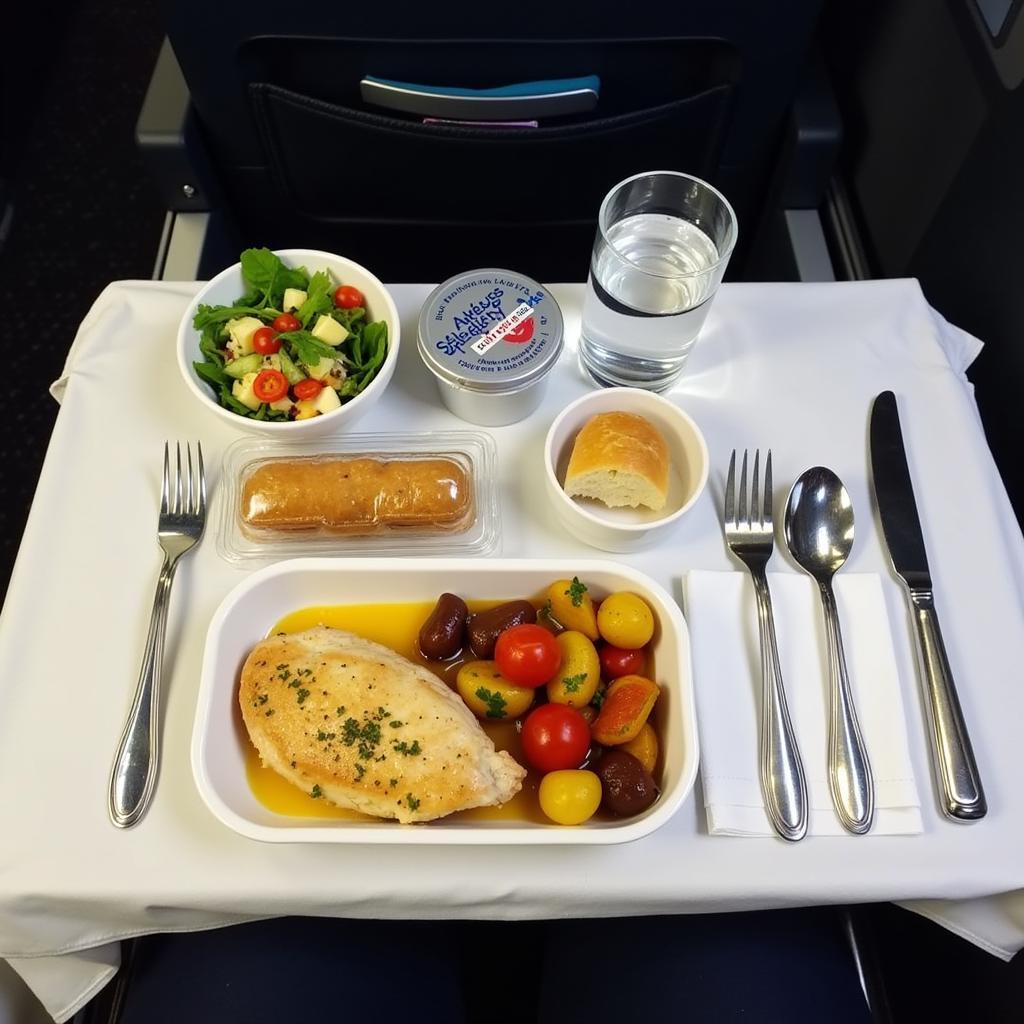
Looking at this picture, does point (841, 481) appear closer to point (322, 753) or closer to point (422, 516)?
point (422, 516)

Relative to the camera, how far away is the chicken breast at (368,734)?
73 cm

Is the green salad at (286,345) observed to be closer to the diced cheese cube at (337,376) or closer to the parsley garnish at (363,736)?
the diced cheese cube at (337,376)

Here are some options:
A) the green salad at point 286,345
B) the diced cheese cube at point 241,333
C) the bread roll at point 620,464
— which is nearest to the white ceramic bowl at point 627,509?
the bread roll at point 620,464

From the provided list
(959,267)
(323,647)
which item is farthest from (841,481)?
(323,647)

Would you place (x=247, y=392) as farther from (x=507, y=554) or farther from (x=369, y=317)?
(x=507, y=554)

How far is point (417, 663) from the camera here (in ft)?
2.78

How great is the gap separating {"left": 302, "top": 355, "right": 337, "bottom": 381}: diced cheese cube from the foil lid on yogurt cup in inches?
4.0

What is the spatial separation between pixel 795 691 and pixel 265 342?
66 cm

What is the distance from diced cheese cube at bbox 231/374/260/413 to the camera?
0.90 metres

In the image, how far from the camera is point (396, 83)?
1.11m

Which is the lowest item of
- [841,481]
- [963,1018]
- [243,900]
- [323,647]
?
[963,1018]

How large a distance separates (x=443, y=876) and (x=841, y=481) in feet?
1.94

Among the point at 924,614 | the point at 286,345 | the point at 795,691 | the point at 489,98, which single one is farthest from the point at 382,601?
the point at 489,98

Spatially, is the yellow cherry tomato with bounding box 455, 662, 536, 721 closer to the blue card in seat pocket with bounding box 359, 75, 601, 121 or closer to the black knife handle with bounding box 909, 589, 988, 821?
the black knife handle with bounding box 909, 589, 988, 821
